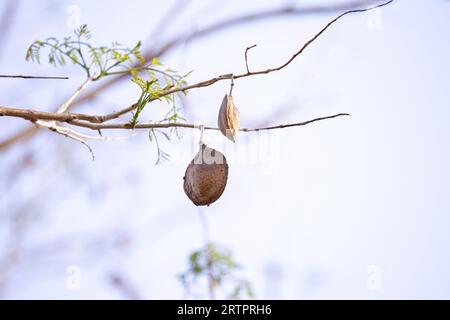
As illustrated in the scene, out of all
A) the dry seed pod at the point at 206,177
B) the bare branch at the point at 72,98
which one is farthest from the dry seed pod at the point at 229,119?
the bare branch at the point at 72,98

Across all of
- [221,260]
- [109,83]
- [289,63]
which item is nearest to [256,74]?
[289,63]

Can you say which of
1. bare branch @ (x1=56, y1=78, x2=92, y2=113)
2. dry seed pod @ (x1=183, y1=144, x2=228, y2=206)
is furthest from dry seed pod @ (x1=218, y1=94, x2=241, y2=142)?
bare branch @ (x1=56, y1=78, x2=92, y2=113)

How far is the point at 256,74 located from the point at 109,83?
2825 millimetres

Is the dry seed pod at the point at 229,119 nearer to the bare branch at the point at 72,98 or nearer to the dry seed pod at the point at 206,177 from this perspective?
the dry seed pod at the point at 206,177

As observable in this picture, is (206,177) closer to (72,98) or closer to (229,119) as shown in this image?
(229,119)

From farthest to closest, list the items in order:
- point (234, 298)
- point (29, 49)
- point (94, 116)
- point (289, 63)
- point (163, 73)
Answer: point (234, 298) < point (29, 49) < point (163, 73) < point (94, 116) < point (289, 63)

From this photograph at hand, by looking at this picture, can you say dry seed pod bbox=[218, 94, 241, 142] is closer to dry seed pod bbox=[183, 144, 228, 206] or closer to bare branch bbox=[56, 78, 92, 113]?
dry seed pod bbox=[183, 144, 228, 206]

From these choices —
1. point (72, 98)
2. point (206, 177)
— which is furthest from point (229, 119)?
point (72, 98)

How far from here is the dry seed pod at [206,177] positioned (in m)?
1.74

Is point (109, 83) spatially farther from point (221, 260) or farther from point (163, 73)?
point (163, 73)

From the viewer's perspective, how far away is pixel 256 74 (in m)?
1.60

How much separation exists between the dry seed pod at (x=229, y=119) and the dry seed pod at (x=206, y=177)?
11 centimetres

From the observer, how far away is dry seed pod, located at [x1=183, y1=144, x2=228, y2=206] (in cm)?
174

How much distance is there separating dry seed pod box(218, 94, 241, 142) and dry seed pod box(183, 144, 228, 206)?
4.2 inches
